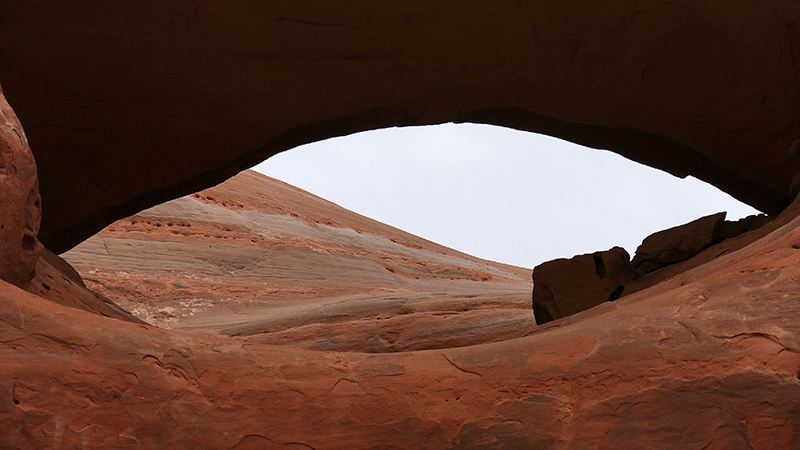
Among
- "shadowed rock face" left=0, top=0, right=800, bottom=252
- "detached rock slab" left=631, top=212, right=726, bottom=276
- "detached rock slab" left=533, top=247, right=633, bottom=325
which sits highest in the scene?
"shadowed rock face" left=0, top=0, right=800, bottom=252

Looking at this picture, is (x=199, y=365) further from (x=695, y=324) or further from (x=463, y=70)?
(x=463, y=70)

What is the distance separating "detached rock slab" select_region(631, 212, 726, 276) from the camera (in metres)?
4.58

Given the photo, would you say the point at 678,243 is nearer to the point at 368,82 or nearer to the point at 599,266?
the point at 599,266

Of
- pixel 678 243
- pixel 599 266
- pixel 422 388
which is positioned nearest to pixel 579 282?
pixel 599 266

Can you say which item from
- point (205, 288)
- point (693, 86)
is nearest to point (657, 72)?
point (693, 86)

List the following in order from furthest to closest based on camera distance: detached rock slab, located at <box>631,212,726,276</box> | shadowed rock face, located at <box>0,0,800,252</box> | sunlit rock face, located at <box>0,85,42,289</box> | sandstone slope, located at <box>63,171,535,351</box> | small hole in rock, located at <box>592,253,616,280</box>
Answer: sandstone slope, located at <box>63,171,535,351</box> → small hole in rock, located at <box>592,253,616,280</box> → detached rock slab, located at <box>631,212,726,276</box> → shadowed rock face, located at <box>0,0,800,252</box> → sunlit rock face, located at <box>0,85,42,289</box>

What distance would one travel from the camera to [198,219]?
10242 mm

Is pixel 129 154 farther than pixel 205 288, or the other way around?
pixel 205 288

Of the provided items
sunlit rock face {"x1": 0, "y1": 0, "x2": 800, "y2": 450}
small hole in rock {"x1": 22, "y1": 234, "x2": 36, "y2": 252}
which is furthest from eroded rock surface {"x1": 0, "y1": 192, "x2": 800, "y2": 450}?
small hole in rock {"x1": 22, "y1": 234, "x2": 36, "y2": 252}

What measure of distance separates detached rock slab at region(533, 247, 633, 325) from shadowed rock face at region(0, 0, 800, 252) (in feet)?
3.66

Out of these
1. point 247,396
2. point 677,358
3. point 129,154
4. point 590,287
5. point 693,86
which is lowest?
point 247,396

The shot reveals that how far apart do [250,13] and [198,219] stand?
6.50 metres

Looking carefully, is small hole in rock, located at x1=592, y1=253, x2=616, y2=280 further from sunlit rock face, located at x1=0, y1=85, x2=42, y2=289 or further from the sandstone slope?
sunlit rock face, located at x1=0, y1=85, x2=42, y2=289

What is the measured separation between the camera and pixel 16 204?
2588 mm
